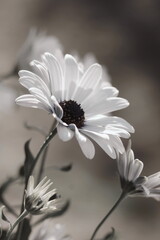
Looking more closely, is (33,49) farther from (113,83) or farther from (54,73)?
(113,83)

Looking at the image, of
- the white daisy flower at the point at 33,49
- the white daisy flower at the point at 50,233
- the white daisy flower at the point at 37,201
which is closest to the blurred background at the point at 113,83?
the white daisy flower at the point at 33,49

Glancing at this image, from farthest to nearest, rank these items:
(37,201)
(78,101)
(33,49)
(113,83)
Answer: (113,83)
(33,49)
(78,101)
(37,201)

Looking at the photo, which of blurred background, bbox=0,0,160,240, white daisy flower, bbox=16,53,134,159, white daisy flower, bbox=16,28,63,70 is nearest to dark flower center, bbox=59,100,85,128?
white daisy flower, bbox=16,53,134,159

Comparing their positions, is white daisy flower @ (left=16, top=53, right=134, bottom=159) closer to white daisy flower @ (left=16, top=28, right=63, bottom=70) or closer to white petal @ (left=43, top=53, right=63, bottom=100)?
white petal @ (left=43, top=53, right=63, bottom=100)

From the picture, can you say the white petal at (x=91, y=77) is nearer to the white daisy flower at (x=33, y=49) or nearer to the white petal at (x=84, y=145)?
the white petal at (x=84, y=145)

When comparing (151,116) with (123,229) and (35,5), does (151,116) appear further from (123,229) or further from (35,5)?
(35,5)

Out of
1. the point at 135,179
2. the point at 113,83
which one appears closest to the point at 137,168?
the point at 135,179
